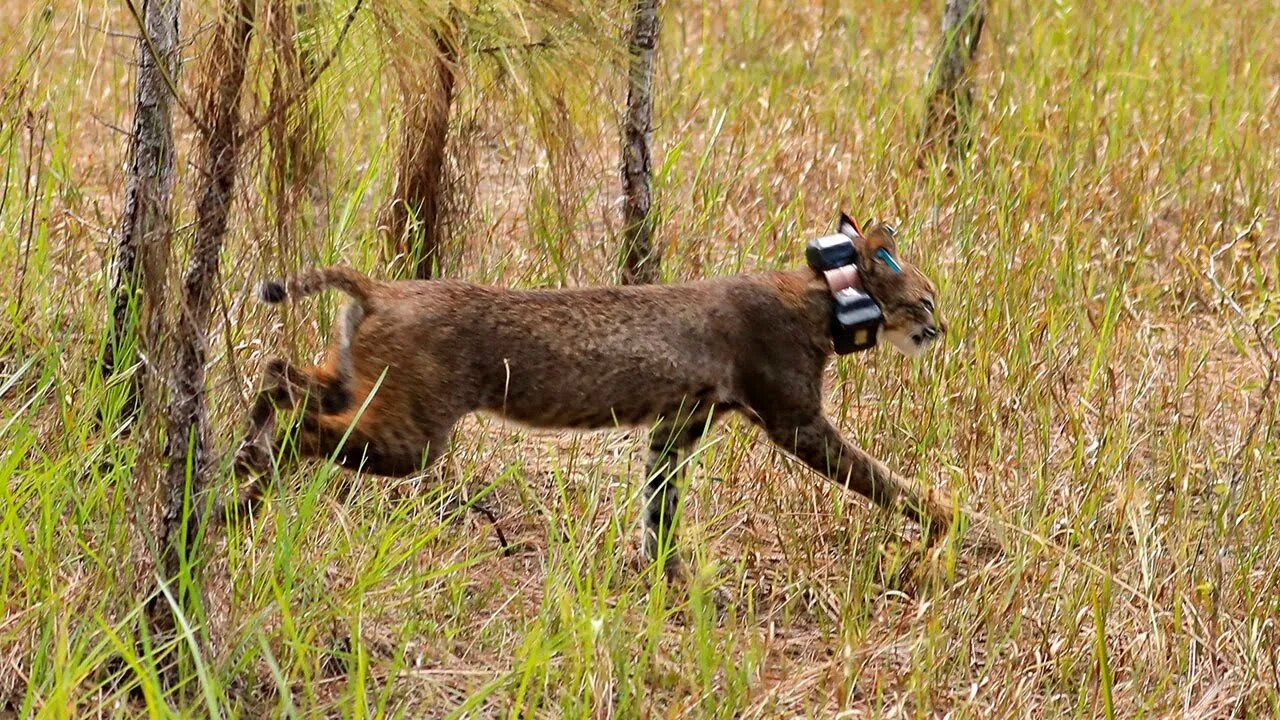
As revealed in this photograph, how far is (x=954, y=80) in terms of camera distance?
7.25 m

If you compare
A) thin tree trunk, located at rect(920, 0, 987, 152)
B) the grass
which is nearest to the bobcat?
the grass

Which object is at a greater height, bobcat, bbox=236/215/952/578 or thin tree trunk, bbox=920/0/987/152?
thin tree trunk, bbox=920/0/987/152

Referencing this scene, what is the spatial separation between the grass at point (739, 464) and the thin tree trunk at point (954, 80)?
11 centimetres

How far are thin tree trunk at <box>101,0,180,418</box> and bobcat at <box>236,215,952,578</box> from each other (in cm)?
34

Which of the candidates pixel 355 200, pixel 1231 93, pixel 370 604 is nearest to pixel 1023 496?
pixel 370 604

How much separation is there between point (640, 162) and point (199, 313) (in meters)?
2.34

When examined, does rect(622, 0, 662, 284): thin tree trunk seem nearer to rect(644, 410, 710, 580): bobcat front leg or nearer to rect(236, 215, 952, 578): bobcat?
rect(236, 215, 952, 578): bobcat

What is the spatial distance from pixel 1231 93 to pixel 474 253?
13.3 feet

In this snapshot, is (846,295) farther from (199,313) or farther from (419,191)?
(199,313)

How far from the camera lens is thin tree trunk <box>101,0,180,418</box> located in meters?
3.23

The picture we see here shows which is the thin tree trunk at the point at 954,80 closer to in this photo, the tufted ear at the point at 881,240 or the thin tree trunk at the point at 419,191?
the tufted ear at the point at 881,240

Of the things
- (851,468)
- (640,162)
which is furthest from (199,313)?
(640,162)

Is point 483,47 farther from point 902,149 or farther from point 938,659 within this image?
point 902,149

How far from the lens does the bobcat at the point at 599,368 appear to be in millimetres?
4043
